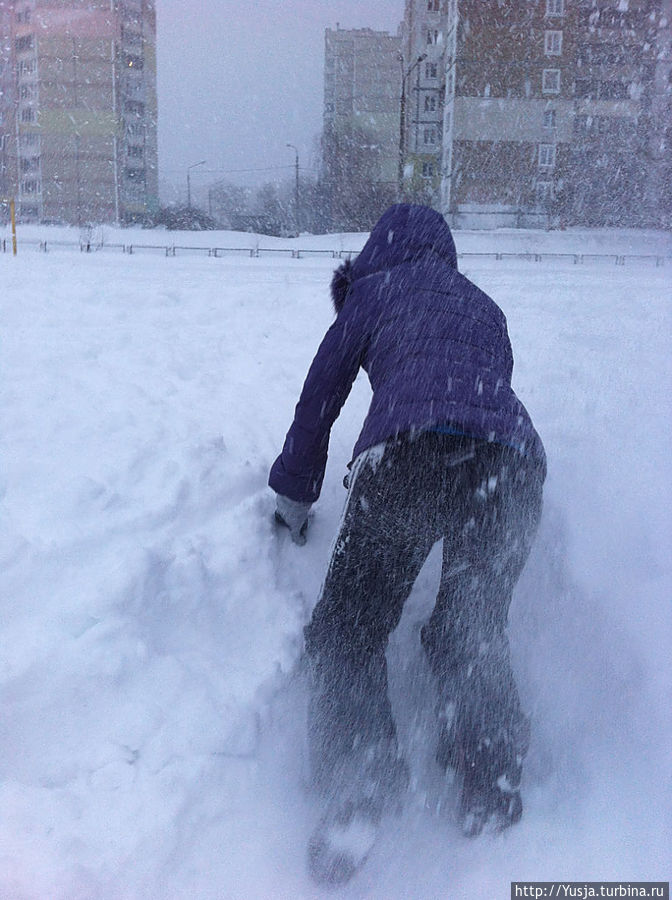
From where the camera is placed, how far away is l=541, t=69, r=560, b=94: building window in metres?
42.9

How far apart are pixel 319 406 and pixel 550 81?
46.9 metres

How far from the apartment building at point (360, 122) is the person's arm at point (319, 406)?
3597 cm

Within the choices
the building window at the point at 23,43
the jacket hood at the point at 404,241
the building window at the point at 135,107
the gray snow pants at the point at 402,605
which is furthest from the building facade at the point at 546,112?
the gray snow pants at the point at 402,605

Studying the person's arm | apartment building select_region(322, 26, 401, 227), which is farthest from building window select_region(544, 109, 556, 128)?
the person's arm

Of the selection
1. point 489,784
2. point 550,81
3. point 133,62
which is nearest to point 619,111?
point 550,81

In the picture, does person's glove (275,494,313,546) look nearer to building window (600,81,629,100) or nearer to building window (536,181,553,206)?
building window (536,181,553,206)

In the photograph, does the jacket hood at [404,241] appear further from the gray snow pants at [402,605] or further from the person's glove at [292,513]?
the person's glove at [292,513]

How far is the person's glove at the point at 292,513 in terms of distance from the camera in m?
3.08

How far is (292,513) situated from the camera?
312 centimetres

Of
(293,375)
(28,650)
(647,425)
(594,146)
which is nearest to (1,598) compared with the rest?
(28,650)

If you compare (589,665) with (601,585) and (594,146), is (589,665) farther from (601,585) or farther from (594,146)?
(594,146)

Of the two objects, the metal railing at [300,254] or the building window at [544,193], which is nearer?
the metal railing at [300,254]

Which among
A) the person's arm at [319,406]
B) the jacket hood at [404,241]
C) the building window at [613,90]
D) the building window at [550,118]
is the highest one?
the building window at [613,90]

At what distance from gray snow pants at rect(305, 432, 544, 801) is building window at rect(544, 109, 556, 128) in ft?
153
